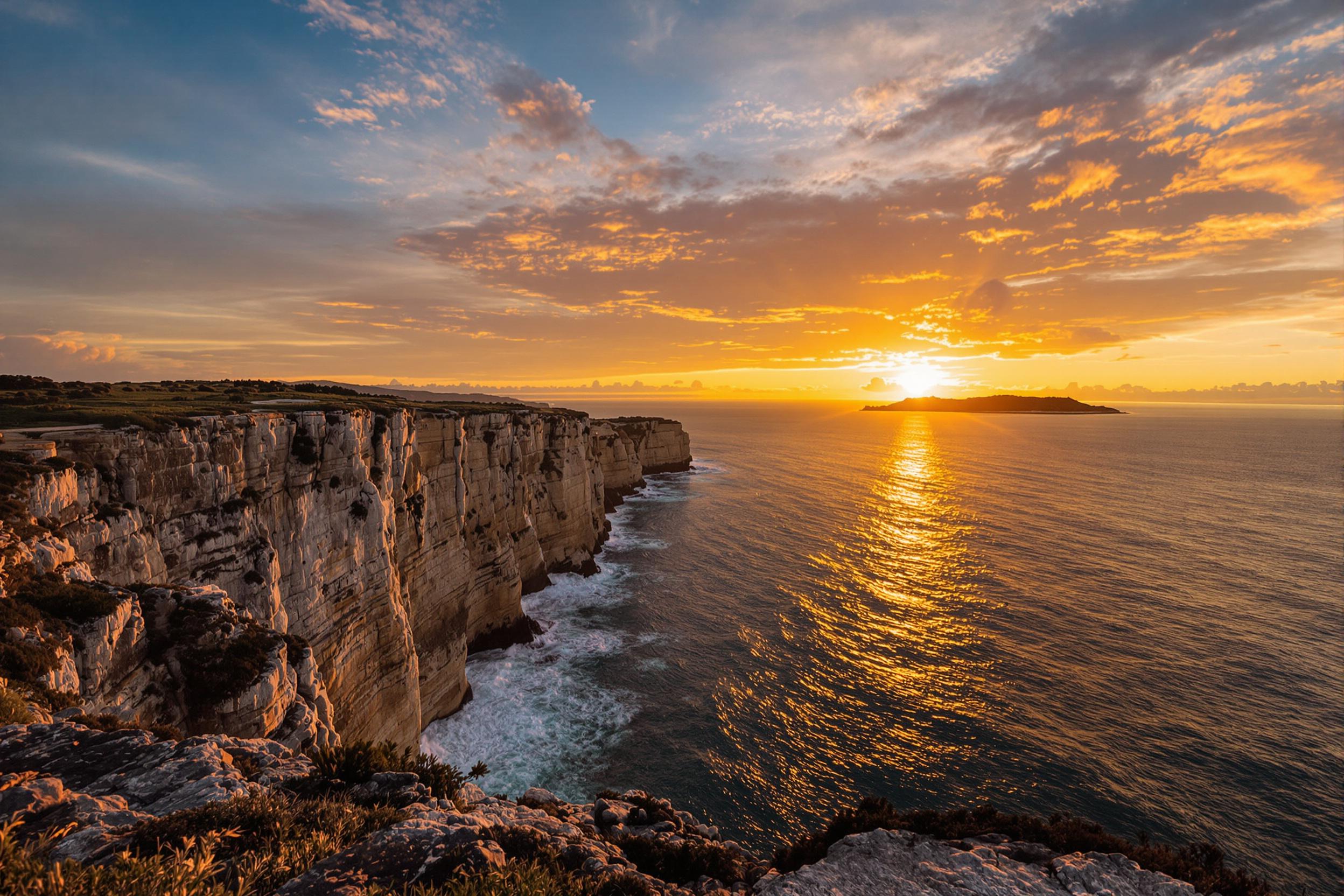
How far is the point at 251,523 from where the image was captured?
1931 centimetres

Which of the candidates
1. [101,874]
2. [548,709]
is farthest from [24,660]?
[548,709]

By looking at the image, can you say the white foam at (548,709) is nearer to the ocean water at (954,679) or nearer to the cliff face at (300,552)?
the ocean water at (954,679)

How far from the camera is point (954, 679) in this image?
3641cm

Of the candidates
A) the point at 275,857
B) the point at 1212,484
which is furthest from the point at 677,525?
the point at 1212,484

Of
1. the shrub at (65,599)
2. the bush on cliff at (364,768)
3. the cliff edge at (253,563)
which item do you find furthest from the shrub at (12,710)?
the bush on cliff at (364,768)

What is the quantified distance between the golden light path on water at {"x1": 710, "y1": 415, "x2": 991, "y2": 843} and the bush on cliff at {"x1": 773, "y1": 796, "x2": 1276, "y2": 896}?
13.0m

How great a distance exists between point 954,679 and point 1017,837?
2491cm

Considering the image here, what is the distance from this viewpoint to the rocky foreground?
6719 millimetres

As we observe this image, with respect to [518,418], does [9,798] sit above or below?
below

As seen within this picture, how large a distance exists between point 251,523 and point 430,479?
→ 15682mm

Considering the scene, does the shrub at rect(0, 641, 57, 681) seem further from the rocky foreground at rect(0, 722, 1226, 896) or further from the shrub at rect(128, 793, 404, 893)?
the shrub at rect(128, 793, 404, 893)

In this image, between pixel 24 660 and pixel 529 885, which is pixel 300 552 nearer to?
pixel 24 660

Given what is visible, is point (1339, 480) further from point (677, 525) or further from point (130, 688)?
point (130, 688)

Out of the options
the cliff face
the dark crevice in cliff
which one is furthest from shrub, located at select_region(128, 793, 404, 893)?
the dark crevice in cliff
